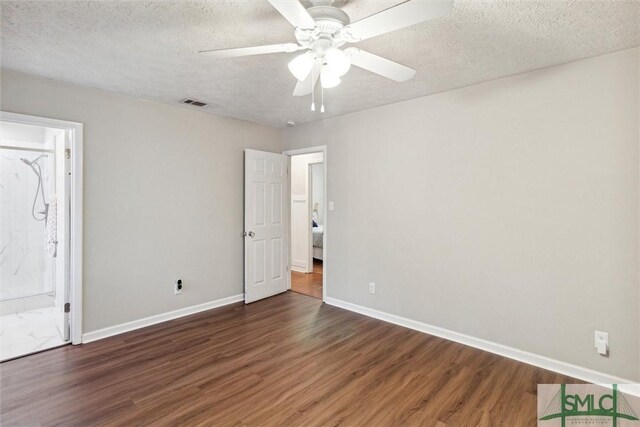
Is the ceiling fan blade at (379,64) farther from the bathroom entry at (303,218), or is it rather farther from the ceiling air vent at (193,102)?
the bathroom entry at (303,218)

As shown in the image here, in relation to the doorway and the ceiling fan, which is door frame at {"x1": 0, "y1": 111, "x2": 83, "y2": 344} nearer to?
the doorway

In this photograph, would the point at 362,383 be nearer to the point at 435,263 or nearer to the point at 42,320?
the point at 435,263

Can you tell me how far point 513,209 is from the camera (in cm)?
284

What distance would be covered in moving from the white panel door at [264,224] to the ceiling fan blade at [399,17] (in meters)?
2.96

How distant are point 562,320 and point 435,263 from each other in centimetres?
111

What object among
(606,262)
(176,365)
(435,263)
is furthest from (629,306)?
(176,365)

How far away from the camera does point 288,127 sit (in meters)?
4.74

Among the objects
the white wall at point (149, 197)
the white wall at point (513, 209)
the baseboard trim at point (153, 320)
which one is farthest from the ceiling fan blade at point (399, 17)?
the baseboard trim at point (153, 320)

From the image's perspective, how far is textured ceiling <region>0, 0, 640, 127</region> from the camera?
6.10 feet

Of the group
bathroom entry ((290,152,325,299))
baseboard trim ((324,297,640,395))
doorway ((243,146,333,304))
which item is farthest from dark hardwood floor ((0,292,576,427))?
bathroom entry ((290,152,325,299))

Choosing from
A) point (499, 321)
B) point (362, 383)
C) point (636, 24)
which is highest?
point (636, 24)

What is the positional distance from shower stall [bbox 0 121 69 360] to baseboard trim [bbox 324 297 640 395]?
373 centimetres

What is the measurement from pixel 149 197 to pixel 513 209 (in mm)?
3599

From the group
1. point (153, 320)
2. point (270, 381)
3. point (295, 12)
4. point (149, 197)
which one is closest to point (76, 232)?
point (149, 197)
